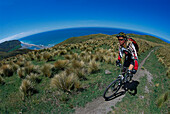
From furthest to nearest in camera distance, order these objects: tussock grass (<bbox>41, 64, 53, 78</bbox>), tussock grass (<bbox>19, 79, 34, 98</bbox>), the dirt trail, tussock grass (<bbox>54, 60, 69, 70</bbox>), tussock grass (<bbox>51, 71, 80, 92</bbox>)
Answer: tussock grass (<bbox>54, 60, 69, 70</bbox>)
tussock grass (<bbox>41, 64, 53, 78</bbox>)
tussock grass (<bbox>51, 71, 80, 92</bbox>)
tussock grass (<bbox>19, 79, 34, 98</bbox>)
the dirt trail

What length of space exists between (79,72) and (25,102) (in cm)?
299

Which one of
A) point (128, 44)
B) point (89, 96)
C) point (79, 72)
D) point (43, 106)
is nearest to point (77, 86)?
point (89, 96)

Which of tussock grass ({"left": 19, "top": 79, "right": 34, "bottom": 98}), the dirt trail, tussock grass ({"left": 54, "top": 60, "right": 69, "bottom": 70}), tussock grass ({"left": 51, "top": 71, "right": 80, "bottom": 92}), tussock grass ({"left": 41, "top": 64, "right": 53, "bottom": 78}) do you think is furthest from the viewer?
tussock grass ({"left": 54, "top": 60, "right": 69, "bottom": 70})

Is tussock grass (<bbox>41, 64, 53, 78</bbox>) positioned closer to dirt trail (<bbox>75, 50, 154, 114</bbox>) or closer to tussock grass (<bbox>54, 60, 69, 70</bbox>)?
tussock grass (<bbox>54, 60, 69, 70</bbox>)

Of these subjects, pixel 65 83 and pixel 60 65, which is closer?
pixel 65 83

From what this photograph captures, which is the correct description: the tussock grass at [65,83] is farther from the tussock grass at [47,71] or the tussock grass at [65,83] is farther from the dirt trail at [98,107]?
the tussock grass at [47,71]

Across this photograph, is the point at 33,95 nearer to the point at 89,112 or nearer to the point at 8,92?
the point at 8,92

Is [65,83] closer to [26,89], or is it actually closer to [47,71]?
[26,89]

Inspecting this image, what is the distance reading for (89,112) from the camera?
10.7ft

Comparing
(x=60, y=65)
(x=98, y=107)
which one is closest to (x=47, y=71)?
(x=60, y=65)

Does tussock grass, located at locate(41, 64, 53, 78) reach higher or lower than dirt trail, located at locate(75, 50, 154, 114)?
higher

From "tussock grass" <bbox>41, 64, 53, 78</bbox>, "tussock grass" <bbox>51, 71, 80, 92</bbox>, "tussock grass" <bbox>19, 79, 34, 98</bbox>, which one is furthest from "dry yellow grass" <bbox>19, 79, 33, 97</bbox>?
"tussock grass" <bbox>41, 64, 53, 78</bbox>

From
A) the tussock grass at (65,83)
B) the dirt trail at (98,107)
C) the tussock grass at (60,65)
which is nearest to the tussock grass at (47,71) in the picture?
the tussock grass at (60,65)

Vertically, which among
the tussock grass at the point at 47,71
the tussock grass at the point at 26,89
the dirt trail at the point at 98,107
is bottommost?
the dirt trail at the point at 98,107
